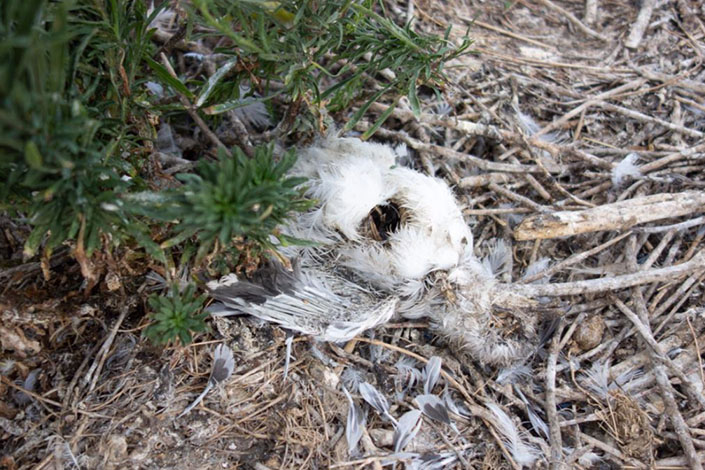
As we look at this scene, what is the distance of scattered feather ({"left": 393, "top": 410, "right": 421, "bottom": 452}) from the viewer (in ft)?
6.01

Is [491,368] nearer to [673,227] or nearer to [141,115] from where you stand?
[673,227]

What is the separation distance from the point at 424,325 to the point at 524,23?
6.44 feet

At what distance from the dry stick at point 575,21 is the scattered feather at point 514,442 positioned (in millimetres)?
2244

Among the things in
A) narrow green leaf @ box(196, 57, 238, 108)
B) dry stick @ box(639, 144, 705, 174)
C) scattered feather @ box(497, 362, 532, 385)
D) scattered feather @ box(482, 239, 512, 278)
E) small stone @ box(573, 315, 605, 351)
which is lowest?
scattered feather @ box(497, 362, 532, 385)

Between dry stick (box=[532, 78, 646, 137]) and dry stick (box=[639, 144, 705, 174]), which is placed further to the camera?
dry stick (box=[532, 78, 646, 137])

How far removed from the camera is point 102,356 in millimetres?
1731

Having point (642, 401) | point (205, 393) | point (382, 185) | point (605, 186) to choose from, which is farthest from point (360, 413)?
point (605, 186)

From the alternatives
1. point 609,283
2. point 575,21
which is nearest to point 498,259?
point 609,283

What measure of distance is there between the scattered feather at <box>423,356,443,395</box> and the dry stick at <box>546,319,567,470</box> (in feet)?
1.37

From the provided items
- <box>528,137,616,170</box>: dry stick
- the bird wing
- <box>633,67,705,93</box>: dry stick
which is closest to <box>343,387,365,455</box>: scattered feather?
the bird wing

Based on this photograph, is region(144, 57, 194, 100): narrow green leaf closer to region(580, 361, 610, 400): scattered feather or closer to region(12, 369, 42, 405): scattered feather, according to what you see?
region(12, 369, 42, 405): scattered feather

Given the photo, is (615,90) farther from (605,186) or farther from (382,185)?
(382,185)

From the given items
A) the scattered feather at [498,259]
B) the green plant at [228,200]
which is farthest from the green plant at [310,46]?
the scattered feather at [498,259]

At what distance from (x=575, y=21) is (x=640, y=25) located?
35 cm
